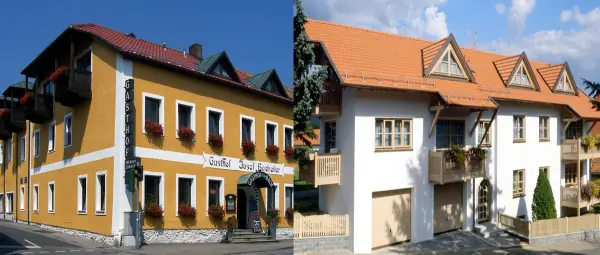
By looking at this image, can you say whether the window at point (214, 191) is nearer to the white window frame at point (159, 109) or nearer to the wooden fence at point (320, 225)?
the white window frame at point (159, 109)

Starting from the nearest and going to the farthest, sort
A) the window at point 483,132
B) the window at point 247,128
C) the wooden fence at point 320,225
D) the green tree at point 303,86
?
1. the window at point 247,128
2. the green tree at point 303,86
3. the wooden fence at point 320,225
4. the window at point 483,132

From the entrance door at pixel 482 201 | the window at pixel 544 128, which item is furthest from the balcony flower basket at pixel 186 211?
the window at pixel 544 128

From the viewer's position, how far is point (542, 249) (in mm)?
6109

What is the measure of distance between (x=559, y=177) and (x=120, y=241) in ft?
20.1

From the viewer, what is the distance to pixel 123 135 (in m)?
1.17

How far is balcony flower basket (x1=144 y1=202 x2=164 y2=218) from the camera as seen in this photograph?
119cm

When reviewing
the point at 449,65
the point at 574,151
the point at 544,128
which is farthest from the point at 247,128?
the point at 574,151

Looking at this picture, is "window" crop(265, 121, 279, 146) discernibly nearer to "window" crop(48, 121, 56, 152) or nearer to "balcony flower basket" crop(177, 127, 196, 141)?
"balcony flower basket" crop(177, 127, 196, 141)

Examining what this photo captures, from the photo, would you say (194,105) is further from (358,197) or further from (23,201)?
(358,197)

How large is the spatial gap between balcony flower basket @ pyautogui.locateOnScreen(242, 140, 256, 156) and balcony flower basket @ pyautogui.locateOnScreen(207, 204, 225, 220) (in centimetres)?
19

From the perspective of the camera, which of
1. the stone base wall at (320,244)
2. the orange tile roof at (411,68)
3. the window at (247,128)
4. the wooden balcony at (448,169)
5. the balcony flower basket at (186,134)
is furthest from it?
the wooden balcony at (448,169)

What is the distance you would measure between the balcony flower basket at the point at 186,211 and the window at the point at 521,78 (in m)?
5.15

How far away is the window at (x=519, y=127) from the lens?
538 cm

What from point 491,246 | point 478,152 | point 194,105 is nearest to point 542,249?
point 491,246
